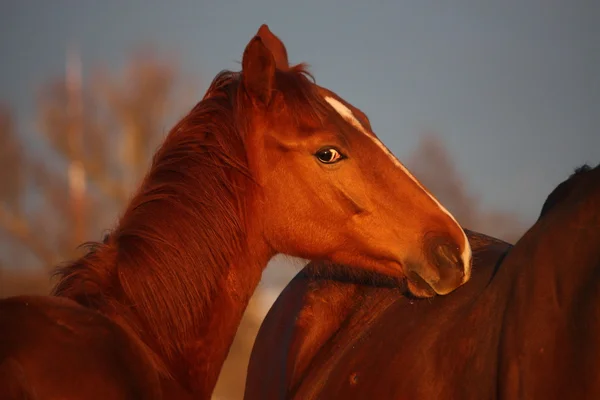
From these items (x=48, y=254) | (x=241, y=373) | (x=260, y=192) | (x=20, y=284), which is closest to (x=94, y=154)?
(x=48, y=254)

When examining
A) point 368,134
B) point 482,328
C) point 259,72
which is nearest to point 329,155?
point 368,134

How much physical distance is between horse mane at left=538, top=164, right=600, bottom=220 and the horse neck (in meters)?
1.23

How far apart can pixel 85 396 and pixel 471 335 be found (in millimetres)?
1490

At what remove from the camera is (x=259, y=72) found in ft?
10.3

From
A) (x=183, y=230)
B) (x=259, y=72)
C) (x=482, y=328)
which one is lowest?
(x=482, y=328)

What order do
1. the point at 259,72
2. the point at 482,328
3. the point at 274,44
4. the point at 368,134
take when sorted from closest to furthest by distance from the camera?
the point at 482,328
the point at 259,72
the point at 368,134
the point at 274,44

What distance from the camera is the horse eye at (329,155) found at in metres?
3.15

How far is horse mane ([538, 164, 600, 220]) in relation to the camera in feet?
9.39

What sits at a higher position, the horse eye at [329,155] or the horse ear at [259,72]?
the horse ear at [259,72]

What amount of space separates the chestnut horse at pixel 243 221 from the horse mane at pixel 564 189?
1.23ft

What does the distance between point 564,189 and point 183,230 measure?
1551 mm

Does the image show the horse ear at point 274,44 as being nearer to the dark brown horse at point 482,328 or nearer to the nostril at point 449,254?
the dark brown horse at point 482,328

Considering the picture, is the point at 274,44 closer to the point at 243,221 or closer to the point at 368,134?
the point at 368,134

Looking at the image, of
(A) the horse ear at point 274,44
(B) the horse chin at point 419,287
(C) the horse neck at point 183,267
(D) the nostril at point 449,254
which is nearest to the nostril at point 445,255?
(D) the nostril at point 449,254
